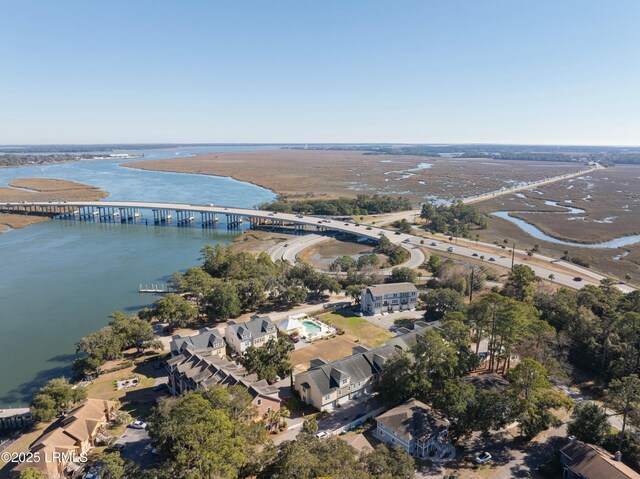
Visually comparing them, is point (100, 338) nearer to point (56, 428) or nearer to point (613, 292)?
point (56, 428)

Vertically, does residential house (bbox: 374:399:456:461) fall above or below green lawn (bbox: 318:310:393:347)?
above

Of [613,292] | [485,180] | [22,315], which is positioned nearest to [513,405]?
[613,292]

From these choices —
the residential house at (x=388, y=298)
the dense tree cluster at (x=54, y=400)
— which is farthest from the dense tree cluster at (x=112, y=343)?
the residential house at (x=388, y=298)

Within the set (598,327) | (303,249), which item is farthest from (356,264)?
(598,327)

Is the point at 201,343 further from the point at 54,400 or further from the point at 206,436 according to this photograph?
the point at 206,436

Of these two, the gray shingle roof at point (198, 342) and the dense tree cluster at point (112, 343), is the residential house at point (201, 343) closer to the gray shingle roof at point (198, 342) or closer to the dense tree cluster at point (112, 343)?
the gray shingle roof at point (198, 342)

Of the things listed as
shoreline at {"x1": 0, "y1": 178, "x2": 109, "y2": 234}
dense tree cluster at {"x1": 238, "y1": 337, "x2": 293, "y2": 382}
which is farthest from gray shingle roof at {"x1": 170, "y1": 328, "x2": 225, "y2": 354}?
shoreline at {"x1": 0, "y1": 178, "x2": 109, "y2": 234}

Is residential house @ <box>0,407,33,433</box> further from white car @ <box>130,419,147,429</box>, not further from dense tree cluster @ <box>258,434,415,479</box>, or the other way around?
dense tree cluster @ <box>258,434,415,479</box>
